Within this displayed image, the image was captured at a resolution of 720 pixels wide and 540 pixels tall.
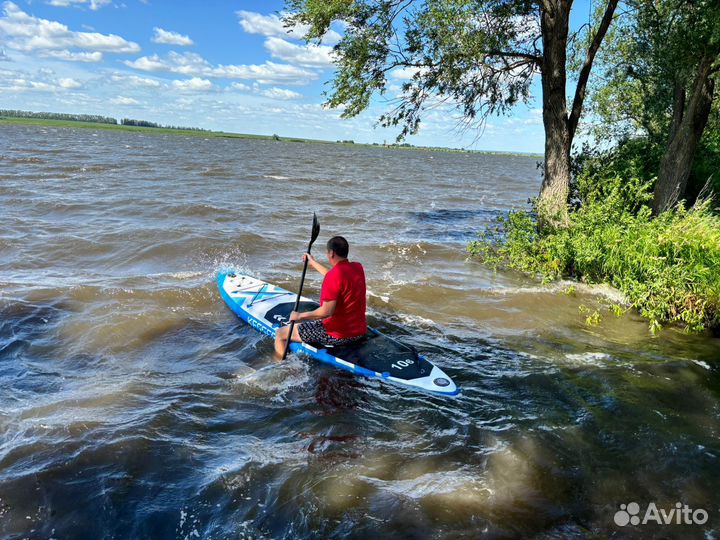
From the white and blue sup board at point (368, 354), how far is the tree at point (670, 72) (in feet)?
26.4

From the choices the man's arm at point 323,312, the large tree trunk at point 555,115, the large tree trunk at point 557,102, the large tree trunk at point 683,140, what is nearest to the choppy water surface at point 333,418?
the man's arm at point 323,312

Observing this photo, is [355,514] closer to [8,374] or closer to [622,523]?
[622,523]

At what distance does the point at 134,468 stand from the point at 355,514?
2.17m

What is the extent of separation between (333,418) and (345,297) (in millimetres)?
1662

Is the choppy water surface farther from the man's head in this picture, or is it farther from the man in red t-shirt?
the man's head

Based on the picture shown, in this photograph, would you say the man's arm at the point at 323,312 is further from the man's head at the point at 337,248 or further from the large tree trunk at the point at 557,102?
the large tree trunk at the point at 557,102

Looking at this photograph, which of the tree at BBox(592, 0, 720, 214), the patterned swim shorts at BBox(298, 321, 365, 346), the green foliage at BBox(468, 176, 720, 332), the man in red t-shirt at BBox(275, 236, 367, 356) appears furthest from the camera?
the tree at BBox(592, 0, 720, 214)

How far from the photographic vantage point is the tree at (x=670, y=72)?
33.8ft

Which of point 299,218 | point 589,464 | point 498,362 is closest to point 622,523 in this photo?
point 589,464

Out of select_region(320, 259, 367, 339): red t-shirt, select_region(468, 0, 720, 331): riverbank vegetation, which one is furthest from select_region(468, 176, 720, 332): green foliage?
select_region(320, 259, 367, 339): red t-shirt

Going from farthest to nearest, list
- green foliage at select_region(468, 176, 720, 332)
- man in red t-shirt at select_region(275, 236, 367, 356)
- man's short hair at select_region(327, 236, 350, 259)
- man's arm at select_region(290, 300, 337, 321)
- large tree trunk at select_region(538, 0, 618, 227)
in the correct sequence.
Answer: large tree trunk at select_region(538, 0, 618, 227), green foliage at select_region(468, 176, 720, 332), man's arm at select_region(290, 300, 337, 321), man in red t-shirt at select_region(275, 236, 367, 356), man's short hair at select_region(327, 236, 350, 259)

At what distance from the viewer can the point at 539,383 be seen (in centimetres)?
671

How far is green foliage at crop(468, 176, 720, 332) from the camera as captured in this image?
8.43m

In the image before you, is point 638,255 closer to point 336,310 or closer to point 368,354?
point 368,354
